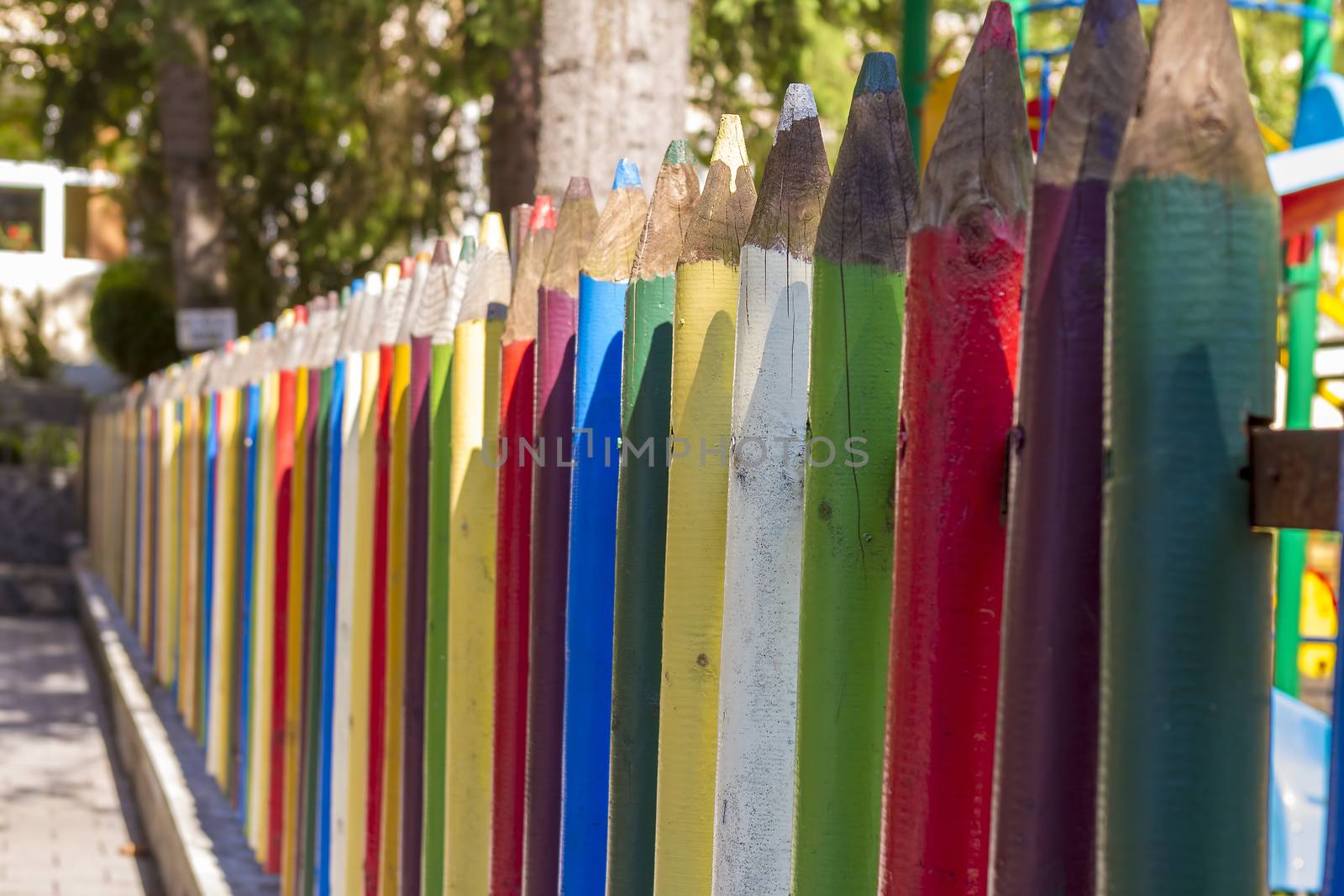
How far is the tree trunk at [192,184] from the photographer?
13.2 metres

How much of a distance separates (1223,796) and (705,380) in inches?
33.9

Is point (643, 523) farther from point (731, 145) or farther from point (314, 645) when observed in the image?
point (314, 645)

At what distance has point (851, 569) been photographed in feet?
5.12

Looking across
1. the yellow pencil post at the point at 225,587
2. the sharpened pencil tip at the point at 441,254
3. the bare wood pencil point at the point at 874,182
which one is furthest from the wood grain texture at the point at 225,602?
the bare wood pencil point at the point at 874,182

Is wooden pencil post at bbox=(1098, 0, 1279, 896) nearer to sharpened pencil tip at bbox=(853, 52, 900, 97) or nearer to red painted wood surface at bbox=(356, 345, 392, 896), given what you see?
sharpened pencil tip at bbox=(853, 52, 900, 97)

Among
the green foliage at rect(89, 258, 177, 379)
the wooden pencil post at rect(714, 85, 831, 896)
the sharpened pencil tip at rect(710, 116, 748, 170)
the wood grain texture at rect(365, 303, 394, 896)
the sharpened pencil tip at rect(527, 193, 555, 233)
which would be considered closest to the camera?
the wooden pencil post at rect(714, 85, 831, 896)

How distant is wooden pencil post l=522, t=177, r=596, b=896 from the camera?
7.37 ft

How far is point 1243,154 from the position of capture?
1.15 meters

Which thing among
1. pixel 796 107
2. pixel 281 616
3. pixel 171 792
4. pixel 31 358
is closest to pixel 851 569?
pixel 796 107

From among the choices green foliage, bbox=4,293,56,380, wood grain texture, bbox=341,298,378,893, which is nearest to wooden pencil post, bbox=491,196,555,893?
wood grain texture, bbox=341,298,378,893

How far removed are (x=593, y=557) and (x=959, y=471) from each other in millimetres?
872

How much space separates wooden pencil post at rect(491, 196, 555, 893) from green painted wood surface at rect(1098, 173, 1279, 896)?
134cm

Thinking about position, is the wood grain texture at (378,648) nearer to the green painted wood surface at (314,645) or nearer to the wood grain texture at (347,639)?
the wood grain texture at (347,639)

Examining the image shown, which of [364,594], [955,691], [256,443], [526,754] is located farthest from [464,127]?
[955,691]
